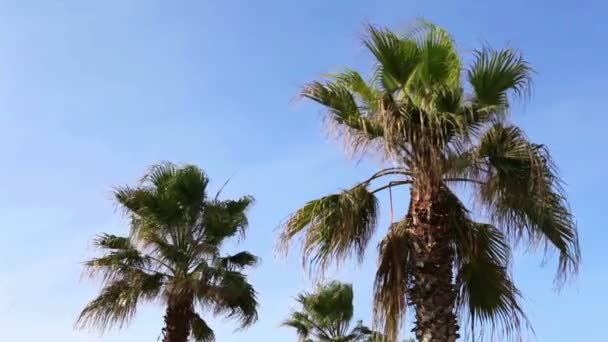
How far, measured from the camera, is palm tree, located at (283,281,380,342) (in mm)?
24906

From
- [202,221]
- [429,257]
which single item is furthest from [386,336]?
[202,221]

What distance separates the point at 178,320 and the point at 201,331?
1.14m

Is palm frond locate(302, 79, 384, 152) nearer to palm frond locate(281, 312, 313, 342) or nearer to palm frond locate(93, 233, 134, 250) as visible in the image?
palm frond locate(93, 233, 134, 250)

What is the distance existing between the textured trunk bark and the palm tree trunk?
285 inches

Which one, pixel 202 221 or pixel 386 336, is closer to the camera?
pixel 386 336

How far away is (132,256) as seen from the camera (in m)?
15.6

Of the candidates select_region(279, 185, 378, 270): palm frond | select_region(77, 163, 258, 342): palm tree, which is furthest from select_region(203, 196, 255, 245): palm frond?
select_region(279, 185, 378, 270): palm frond

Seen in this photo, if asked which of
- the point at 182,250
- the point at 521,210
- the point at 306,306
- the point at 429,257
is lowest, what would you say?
the point at 429,257

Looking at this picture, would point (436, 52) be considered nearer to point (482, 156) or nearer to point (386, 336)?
point (482, 156)

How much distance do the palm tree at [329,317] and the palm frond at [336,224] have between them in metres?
15.4

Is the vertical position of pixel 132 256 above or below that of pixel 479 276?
above

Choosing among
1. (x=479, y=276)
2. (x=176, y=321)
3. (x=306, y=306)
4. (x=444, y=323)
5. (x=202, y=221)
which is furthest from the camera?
(x=306, y=306)

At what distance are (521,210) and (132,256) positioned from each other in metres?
9.30

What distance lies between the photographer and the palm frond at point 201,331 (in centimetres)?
1570
